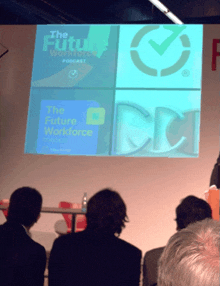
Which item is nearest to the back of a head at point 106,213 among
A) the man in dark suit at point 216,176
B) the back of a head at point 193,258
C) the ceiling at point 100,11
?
the back of a head at point 193,258

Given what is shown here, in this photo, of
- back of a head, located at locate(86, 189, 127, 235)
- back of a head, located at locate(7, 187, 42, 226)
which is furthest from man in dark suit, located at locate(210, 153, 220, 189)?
back of a head, located at locate(7, 187, 42, 226)

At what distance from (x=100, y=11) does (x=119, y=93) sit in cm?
249

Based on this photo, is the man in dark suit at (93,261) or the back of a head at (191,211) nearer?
the man in dark suit at (93,261)

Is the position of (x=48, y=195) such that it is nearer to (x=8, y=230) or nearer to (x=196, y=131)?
(x=196, y=131)

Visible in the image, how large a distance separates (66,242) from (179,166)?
2.93m

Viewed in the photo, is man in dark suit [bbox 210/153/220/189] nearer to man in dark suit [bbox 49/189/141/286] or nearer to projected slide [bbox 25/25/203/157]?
projected slide [bbox 25/25/203/157]

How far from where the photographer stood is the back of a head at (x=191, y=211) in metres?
1.96

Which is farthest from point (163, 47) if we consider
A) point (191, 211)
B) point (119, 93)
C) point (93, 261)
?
point (93, 261)

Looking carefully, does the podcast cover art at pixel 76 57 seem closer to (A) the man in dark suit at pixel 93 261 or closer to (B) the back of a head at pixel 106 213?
(B) the back of a head at pixel 106 213

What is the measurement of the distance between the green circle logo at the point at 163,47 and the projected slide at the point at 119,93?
0.04 feet

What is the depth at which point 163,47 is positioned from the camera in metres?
4.44

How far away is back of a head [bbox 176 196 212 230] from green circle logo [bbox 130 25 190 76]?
2616mm

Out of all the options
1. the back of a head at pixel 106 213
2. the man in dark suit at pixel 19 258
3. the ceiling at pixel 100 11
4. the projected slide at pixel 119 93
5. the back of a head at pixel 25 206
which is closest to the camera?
the man in dark suit at pixel 19 258

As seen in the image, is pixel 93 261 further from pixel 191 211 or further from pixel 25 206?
pixel 191 211
